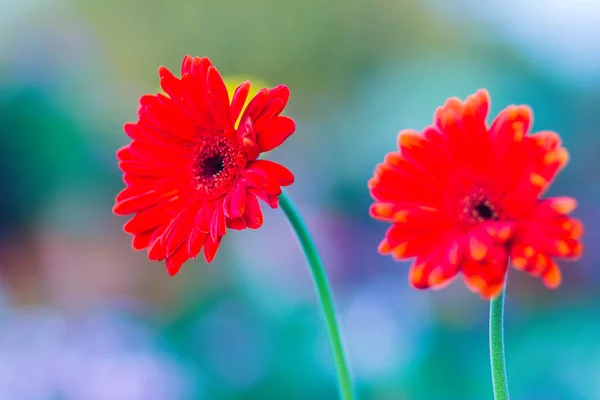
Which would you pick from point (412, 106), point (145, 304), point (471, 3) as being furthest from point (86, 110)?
point (471, 3)

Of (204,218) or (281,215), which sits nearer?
(204,218)

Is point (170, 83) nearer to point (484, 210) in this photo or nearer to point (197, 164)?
point (197, 164)

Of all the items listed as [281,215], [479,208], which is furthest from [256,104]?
[281,215]

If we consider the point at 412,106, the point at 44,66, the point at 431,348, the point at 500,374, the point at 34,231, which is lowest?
the point at 500,374

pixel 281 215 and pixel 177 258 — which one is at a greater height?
pixel 281 215

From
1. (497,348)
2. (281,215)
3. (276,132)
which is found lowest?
(497,348)

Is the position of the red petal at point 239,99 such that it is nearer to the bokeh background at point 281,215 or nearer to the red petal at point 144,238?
the red petal at point 144,238

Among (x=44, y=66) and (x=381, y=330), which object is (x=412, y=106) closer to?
(x=381, y=330)
